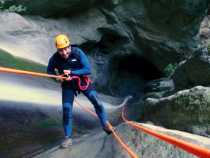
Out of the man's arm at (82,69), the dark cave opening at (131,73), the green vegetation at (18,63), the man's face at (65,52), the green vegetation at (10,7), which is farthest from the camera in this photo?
the dark cave opening at (131,73)

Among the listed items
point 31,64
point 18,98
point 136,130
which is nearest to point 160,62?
point 31,64

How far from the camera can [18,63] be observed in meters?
15.8

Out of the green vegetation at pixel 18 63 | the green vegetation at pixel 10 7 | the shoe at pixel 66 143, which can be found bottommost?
the shoe at pixel 66 143

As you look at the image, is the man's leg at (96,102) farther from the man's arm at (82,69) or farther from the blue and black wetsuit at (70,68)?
A: the man's arm at (82,69)

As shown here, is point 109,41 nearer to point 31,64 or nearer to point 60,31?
point 60,31

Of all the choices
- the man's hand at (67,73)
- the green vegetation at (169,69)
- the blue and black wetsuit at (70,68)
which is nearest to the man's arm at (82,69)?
the blue and black wetsuit at (70,68)

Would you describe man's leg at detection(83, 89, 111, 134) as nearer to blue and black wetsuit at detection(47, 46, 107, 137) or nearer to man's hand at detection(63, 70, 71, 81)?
blue and black wetsuit at detection(47, 46, 107, 137)

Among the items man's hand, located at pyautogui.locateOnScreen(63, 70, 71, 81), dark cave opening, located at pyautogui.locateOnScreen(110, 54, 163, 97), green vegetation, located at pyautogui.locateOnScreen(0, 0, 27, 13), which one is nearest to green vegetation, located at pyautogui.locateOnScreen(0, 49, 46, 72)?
green vegetation, located at pyautogui.locateOnScreen(0, 0, 27, 13)

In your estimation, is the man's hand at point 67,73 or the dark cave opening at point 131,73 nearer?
the man's hand at point 67,73

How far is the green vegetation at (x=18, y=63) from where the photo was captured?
49.5 ft

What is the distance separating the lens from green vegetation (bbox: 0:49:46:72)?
594 inches

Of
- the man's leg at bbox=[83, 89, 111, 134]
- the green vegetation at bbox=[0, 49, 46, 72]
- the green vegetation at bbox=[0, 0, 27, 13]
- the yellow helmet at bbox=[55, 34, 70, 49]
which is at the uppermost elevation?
the green vegetation at bbox=[0, 0, 27, 13]

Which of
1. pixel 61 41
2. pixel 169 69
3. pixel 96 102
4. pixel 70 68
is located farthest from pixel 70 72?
pixel 169 69

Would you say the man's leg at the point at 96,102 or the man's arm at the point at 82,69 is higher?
the man's arm at the point at 82,69
